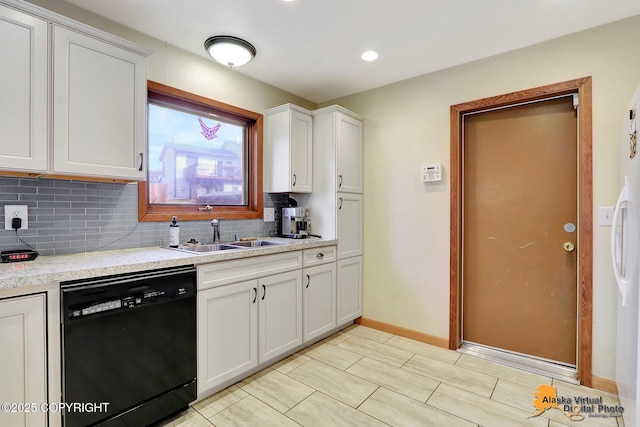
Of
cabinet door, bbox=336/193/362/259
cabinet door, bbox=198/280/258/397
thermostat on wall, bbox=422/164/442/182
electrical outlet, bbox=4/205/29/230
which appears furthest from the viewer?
cabinet door, bbox=336/193/362/259

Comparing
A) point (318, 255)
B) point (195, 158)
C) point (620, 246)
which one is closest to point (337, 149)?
point (318, 255)

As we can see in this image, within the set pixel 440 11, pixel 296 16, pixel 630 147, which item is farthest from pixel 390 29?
pixel 630 147

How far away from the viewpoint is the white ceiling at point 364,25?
1952 mm

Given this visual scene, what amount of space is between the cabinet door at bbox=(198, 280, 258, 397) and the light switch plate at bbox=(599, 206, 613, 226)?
2436mm

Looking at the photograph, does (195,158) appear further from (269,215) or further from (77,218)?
(77,218)

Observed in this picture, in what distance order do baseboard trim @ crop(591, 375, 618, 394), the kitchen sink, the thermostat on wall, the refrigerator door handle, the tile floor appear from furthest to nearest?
the thermostat on wall → the kitchen sink → baseboard trim @ crop(591, 375, 618, 394) → the tile floor → the refrigerator door handle

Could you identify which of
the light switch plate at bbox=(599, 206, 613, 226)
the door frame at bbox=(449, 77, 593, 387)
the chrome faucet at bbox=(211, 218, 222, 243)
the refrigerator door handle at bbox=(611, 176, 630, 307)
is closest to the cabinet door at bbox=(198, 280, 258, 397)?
the chrome faucet at bbox=(211, 218, 222, 243)

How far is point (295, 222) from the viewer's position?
3146mm

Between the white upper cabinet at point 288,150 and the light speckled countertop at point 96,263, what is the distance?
903 mm

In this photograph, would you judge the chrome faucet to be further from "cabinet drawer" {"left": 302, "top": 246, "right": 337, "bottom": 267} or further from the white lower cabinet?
"cabinet drawer" {"left": 302, "top": 246, "right": 337, "bottom": 267}

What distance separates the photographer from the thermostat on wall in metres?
2.82

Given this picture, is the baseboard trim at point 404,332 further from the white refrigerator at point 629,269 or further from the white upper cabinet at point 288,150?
the white upper cabinet at point 288,150

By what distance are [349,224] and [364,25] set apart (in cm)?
175

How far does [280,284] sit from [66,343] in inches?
52.9
